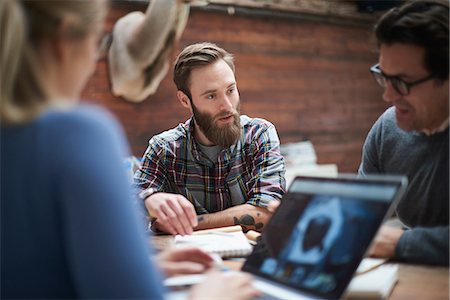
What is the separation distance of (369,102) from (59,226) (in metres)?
5.21

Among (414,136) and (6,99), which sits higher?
(6,99)

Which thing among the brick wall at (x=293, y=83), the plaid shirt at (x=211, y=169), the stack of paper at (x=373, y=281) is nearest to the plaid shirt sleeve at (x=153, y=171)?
the plaid shirt at (x=211, y=169)

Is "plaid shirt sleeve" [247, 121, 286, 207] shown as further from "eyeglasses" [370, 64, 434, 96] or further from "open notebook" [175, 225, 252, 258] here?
"eyeglasses" [370, 64, 434, 96]

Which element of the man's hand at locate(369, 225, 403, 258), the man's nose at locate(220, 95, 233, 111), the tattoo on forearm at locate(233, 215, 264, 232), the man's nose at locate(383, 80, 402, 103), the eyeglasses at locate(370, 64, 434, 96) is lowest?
the tattoo on forearm at locate(233, 215, 264, 232)

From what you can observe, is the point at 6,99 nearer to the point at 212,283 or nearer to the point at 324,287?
the point at 212,283

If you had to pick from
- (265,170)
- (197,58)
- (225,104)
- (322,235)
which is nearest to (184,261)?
(322,235)

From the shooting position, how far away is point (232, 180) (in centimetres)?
204

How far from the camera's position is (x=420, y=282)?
3.61 ft

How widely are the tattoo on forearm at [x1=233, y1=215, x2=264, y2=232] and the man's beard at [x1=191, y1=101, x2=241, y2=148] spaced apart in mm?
392

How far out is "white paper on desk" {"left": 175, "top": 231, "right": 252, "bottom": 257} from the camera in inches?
51.8

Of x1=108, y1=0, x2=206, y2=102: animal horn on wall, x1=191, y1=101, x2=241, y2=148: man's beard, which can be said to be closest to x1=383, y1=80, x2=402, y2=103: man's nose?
x1=108, y1=0, x2=206, y2=102: animal horn on wall

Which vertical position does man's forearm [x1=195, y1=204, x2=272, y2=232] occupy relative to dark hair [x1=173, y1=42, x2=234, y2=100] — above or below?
below

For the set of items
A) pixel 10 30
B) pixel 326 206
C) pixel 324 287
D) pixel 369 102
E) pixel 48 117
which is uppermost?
pixel 10 30

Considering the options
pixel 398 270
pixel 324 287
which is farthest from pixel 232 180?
pixel 324 287
